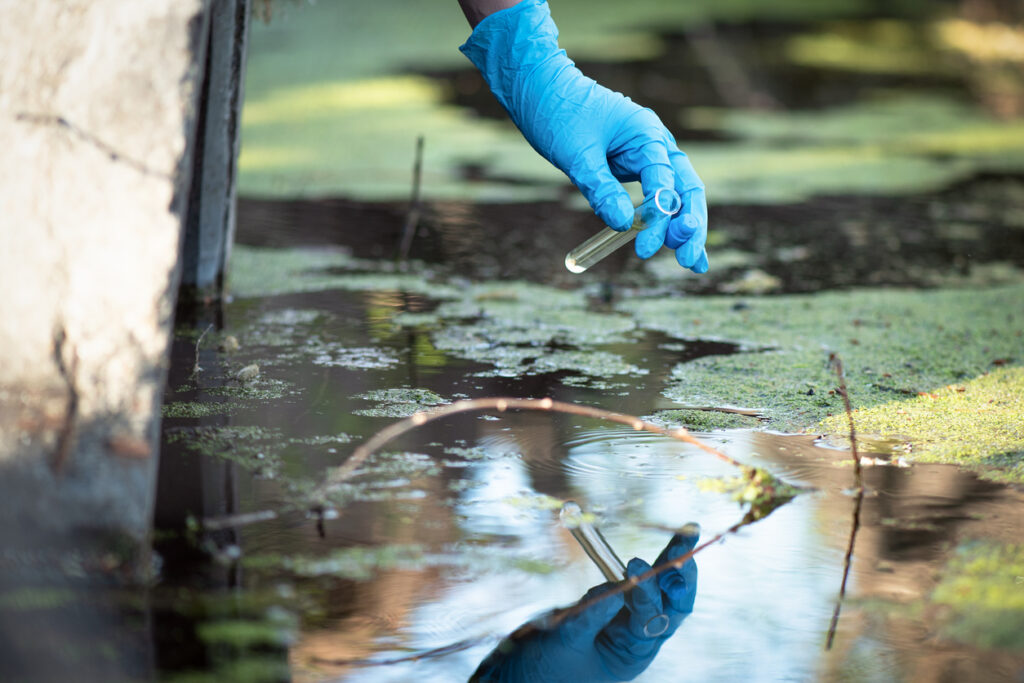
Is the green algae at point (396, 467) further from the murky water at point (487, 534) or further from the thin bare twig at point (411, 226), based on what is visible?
the thin bare twig at point (411, 226)

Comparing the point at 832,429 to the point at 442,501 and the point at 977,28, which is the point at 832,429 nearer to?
the point at 442,501

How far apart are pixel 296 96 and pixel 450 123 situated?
791mm

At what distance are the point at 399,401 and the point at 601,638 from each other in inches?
23.9

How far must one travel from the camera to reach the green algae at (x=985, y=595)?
947mm

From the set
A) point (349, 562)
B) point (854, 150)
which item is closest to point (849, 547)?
point (349, 562)

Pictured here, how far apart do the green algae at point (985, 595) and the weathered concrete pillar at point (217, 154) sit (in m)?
1.36

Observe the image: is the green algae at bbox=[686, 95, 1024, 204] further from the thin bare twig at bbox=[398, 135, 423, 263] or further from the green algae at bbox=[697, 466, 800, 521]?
the green algae at bbox=[697, 466, 800, 521]

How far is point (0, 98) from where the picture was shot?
1.04m

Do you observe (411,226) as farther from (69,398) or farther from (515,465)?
(69,398)

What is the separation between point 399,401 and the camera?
1.48 m

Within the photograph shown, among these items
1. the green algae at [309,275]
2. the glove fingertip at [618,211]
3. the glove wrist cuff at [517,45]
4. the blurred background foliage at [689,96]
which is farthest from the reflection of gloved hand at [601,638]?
the blurred background foliage at [689,96]

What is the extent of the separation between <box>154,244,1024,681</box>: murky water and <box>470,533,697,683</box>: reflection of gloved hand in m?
0.02

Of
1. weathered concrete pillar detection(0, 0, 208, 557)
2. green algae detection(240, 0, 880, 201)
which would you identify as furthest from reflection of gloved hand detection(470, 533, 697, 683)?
green algae detection(240, 0, 880, 201)

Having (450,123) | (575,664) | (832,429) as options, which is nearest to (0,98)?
(575,664)
